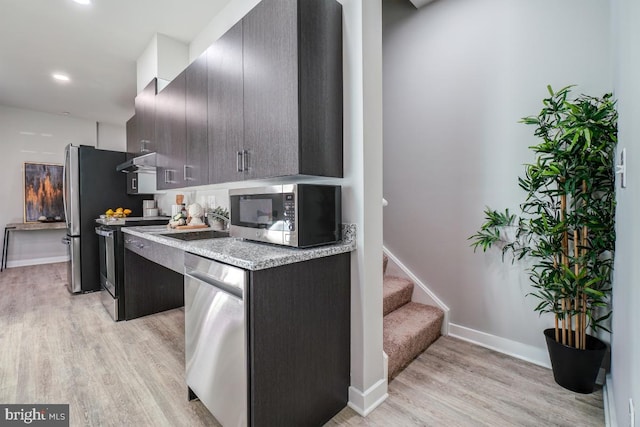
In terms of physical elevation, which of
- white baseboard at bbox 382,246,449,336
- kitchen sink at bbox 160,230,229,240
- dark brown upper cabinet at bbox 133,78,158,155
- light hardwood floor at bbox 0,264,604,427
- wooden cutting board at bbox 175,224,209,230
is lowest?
light hardwood floor at bbox 0,264,604,427

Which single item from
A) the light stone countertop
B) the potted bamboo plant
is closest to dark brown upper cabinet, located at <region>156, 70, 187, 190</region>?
the light stone countertop

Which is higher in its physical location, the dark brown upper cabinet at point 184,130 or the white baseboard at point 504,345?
the dark brown upper cabinet at point 184,130

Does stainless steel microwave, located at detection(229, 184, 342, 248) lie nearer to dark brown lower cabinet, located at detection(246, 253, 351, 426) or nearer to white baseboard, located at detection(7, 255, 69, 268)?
dark brown lower cabinet, located at detection(246, 253, 351, 426)

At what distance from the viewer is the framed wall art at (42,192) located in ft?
17.9

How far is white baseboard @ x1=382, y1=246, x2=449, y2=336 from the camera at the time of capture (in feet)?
8.22

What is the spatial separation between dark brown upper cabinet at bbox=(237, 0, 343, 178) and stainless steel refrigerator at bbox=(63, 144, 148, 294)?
3.30 meters

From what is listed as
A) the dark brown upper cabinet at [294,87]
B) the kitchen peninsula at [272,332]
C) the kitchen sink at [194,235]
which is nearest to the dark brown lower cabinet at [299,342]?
the kitchen peninsula at [272,332]

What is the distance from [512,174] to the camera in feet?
7.07

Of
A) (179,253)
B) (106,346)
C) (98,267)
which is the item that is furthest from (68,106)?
(179,253)

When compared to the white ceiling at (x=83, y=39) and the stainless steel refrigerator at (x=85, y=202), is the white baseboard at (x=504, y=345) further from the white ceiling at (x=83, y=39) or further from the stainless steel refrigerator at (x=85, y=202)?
the stainless steel refrigerator at (x=85, y=202)

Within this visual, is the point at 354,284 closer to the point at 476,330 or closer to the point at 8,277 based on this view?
the point at 476,330

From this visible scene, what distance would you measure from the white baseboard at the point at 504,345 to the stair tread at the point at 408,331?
167mm

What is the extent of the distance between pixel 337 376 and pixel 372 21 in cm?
196

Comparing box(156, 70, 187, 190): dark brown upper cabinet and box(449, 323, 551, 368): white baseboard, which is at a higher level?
box(156, 70, 187, 190): dark brown upper cabinet
